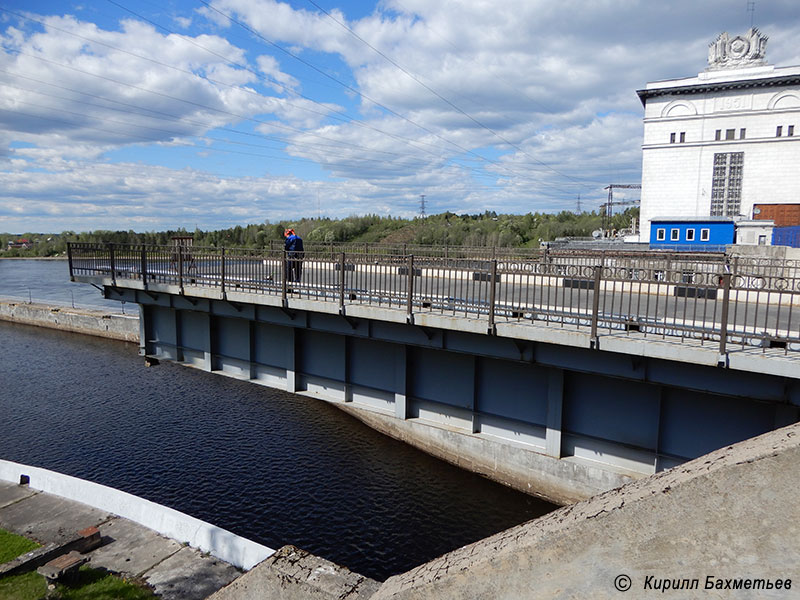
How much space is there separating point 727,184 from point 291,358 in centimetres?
5602

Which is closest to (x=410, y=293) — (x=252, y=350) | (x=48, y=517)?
(x=252, y=350)

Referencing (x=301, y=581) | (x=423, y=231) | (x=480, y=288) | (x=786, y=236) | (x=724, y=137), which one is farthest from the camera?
(x=423, y=231)

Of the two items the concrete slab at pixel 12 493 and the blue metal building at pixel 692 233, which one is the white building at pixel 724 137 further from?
the concrete slab at pixel 12 493

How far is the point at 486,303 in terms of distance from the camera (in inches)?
431

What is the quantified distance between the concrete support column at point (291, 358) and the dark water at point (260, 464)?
530cm

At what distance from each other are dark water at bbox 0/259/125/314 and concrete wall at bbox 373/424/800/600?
55097mm

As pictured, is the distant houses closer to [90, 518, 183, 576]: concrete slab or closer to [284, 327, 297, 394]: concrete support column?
[90, 518, 183, 576]: concrete slab

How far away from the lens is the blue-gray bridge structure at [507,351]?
888 centimetres

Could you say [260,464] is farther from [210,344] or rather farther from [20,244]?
[20,244]

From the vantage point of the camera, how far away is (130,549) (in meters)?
11.8

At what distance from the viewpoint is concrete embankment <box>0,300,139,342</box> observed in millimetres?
45750

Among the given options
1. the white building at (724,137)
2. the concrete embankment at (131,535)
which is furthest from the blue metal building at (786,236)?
the concrete embankment at (131,535)

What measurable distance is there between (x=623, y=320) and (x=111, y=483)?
1856 cm

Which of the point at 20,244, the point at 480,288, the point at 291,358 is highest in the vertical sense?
the point at 480,288
